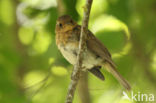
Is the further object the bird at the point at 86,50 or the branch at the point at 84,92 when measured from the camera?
the bird at the point at 86,50

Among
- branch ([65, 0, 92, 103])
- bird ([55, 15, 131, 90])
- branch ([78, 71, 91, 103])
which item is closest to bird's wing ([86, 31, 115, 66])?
bird ([55, 15, 131, 90])

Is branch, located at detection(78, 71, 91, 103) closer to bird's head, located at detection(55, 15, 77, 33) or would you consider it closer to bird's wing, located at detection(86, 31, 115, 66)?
bird's wing, located at detection(86, 31, 115, 66)

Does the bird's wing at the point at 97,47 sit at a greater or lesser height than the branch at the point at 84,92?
greater

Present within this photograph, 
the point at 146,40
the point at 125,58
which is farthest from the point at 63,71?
the point at 146,40

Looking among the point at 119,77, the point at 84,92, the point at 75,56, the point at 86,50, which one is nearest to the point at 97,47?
the point at 86,50

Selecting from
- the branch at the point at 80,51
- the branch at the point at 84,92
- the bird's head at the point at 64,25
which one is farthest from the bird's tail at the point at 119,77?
the branch at the point at 80,51

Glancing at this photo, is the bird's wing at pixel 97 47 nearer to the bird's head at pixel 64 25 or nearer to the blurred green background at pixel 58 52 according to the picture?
the blurred green background at pixel 58 52
